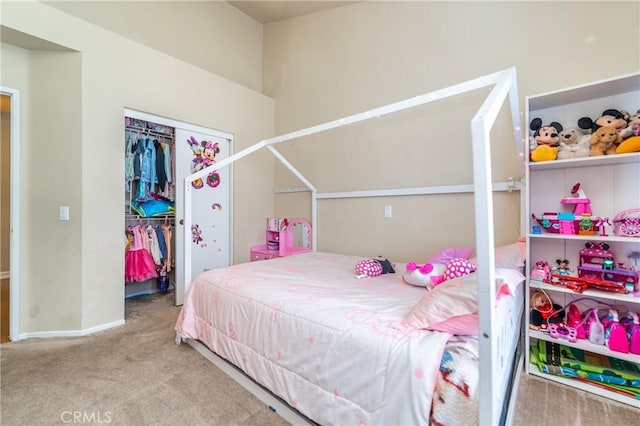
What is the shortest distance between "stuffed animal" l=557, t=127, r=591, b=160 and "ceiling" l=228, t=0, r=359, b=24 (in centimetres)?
260

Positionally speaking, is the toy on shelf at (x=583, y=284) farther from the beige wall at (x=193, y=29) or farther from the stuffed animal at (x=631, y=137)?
the beige wall at (x=193, y=29)

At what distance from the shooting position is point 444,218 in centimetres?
263

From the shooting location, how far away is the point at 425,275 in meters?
1.80

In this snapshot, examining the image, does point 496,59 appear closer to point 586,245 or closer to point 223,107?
Result: point 586,245

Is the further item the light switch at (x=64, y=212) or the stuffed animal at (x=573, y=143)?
the light switch at (x=64, y=212)

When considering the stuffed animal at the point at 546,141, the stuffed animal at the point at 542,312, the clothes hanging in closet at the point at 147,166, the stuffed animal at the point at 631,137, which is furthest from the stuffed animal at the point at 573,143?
the clothes hanging in closet at the point at 147,166

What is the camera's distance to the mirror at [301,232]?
3643 mm

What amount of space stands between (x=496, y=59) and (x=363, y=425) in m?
2.74

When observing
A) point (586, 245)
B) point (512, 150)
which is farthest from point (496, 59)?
point (586, 245)

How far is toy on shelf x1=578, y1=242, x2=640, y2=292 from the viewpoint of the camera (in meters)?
1.69

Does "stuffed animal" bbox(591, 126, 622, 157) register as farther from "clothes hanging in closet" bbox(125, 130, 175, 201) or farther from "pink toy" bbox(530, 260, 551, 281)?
"clothes hanging in closet" bbox(125, 130, 175, 201)

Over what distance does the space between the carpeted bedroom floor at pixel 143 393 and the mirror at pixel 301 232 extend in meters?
1.80

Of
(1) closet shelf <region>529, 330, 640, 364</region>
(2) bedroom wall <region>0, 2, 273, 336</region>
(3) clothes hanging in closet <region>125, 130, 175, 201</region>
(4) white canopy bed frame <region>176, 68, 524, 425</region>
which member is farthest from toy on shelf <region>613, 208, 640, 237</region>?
(3) clothes hanging in closet <region>125, 130, 175, 201</region>
